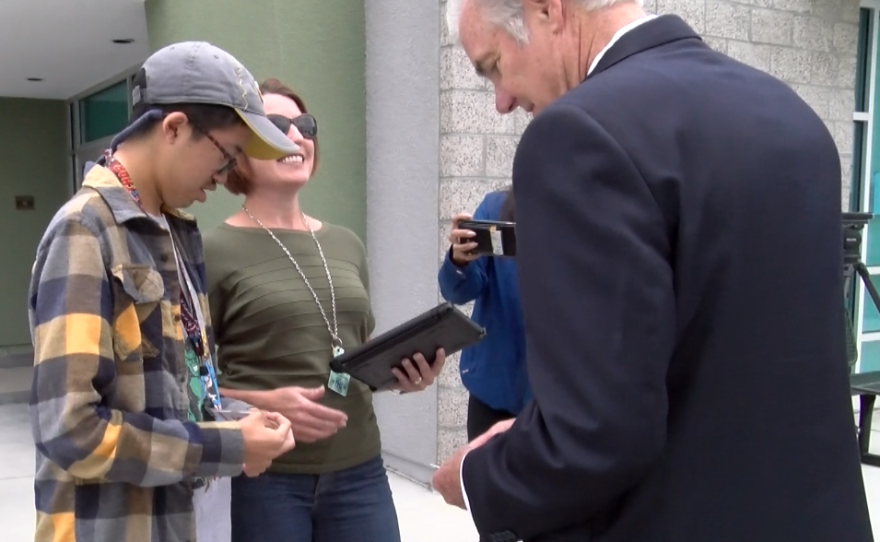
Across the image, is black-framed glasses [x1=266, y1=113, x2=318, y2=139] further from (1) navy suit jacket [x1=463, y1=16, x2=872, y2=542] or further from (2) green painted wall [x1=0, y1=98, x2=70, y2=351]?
(2) green painted wall [x1=0, y1=98, x2=70, y2=351]

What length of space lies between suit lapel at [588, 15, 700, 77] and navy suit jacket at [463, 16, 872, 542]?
42 mm

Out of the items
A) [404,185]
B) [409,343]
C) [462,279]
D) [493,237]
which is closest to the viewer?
[409,343]

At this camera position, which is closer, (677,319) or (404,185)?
(677,319)

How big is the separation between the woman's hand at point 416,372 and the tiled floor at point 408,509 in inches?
86.6

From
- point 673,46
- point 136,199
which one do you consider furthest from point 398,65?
point 673,46

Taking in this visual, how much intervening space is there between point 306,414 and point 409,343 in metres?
0.31

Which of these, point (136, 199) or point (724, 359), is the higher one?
point (136, 199)

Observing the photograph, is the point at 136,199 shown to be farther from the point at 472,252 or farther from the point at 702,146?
the point at 472,252

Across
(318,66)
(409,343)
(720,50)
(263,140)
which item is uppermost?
(720,50)

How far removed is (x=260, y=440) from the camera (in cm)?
166

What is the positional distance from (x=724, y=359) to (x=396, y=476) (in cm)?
417

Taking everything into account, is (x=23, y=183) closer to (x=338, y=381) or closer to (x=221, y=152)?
(x=338, y=381)

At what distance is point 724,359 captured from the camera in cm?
111

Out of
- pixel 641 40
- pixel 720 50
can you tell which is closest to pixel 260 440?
pixel 641 40
